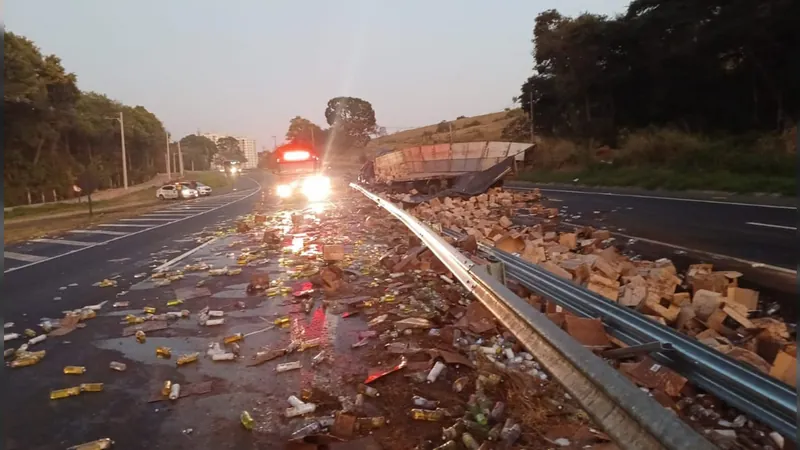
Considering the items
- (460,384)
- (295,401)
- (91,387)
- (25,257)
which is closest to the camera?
(295,401)

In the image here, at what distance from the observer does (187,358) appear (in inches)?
213

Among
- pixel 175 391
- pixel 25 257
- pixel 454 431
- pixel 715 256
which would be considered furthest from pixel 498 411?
pixel 25 257

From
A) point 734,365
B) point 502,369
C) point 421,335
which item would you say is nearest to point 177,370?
point 421,335

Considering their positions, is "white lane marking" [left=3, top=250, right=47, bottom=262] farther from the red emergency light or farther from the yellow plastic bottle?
the red emergency light

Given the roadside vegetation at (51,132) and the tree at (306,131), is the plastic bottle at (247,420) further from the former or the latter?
the tree at (306,131)

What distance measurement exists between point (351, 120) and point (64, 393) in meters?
105

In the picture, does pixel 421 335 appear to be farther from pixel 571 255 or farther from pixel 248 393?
pixel 571 255

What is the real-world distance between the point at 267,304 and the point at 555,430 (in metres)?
4.73

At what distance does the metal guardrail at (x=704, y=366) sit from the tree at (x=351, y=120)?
326ft

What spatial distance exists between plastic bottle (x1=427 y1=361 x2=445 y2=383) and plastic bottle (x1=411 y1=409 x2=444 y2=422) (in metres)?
0.59

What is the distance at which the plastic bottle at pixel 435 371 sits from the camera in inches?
178

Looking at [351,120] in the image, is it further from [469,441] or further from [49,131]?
[469,441]

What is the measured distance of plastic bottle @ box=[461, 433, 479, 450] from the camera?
134 inches

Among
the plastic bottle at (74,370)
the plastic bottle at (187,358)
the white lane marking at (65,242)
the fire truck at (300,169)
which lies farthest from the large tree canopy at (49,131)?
the plastic bottle at (187,358)
